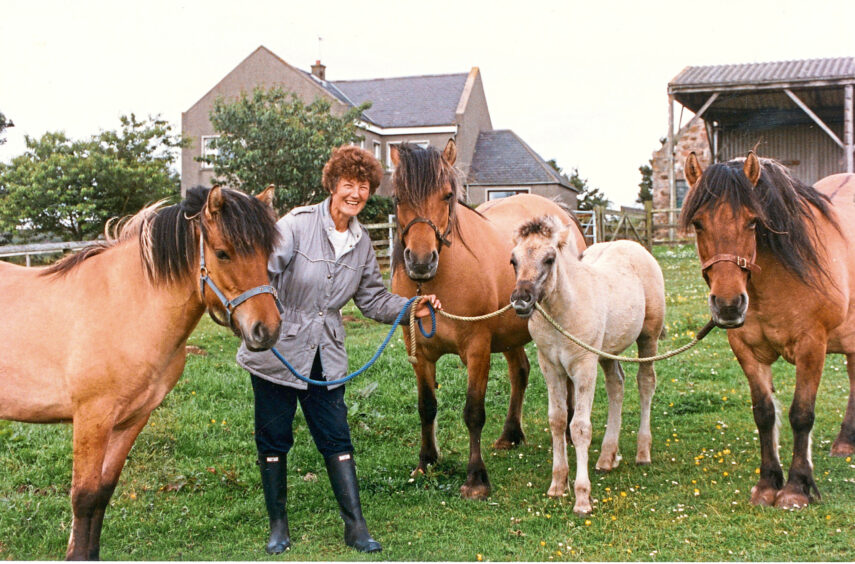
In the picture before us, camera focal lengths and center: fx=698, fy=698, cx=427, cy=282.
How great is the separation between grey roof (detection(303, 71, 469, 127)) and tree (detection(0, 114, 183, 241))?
9024 mm

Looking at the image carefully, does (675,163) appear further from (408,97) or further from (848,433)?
(848,433)

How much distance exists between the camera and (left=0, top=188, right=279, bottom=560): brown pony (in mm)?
3463

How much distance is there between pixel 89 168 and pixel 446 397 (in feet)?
62.1

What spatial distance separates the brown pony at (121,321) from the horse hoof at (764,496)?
3.29 m

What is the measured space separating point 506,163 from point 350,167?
1120 inches

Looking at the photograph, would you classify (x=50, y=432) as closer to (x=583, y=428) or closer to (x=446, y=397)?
(x=446, y=397)

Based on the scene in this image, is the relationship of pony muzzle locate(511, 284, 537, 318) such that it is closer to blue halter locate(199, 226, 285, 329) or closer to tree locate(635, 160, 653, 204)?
blue halter locate(199, 226, 285, 329)

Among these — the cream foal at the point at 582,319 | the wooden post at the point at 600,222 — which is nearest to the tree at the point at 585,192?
the wooden post at the point at 600,222

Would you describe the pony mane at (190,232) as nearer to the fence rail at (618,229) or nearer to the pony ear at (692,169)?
the pony ear at (692,169)

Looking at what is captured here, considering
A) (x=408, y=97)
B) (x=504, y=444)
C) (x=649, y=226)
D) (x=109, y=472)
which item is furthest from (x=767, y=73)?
(x=109, y=472)

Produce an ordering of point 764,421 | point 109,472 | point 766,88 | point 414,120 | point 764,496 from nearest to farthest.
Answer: point 109,472 → point 764,496 → point 764,421 → point 766,88 → point 414,120

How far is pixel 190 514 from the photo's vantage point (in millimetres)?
4746

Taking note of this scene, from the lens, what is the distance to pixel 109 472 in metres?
3.73

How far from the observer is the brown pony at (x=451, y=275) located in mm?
4719
